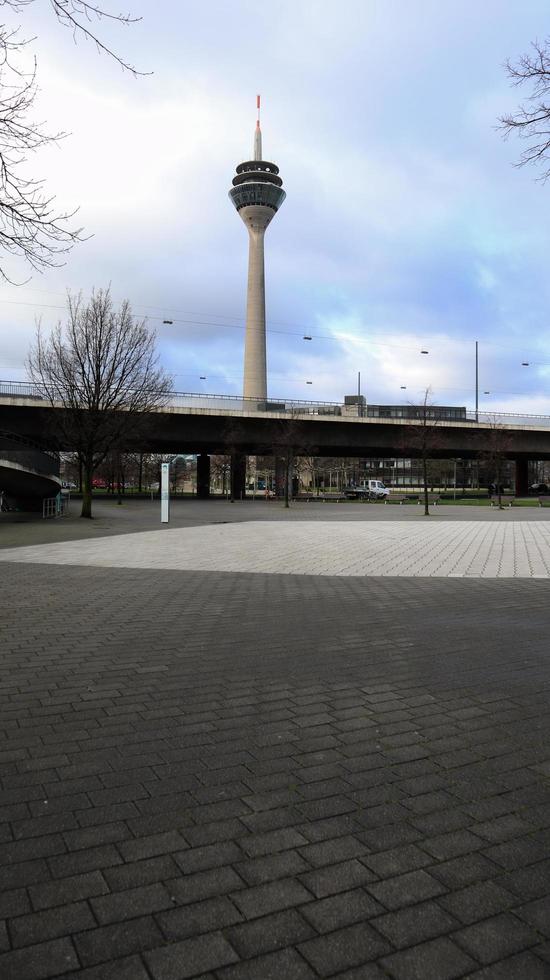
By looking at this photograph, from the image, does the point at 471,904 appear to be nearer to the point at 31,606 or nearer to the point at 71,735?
the point at 71,735

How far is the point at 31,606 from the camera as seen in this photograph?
8406 mm

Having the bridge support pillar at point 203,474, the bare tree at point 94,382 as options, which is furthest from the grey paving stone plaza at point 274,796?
the bridge support pillar at point 203,474

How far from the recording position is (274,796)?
10.6 feet

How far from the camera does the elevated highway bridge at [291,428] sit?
42.6 meters

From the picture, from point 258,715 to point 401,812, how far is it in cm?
150

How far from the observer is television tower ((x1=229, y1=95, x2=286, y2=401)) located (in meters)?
92.1

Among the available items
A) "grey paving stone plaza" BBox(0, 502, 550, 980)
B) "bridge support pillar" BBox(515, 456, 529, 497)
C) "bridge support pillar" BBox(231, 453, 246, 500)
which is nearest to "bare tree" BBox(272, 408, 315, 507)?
"bridge support pillar" BBox(231, 453, 246, 500)

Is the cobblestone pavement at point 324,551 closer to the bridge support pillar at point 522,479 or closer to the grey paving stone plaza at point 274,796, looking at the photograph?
the grey paving stone plaza at point 274,796

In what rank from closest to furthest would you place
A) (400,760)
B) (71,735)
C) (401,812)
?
(401,812)
(400,760)
(71,735)

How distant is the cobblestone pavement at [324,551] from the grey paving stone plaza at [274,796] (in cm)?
462

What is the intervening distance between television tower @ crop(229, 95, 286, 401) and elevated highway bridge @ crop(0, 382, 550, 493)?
3589cm

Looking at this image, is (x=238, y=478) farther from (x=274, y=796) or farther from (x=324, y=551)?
(x=274, y=796)

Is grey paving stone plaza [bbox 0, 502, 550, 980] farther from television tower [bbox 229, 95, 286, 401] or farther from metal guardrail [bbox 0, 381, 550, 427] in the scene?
television tower [bbox 229, 95, 286, 401]

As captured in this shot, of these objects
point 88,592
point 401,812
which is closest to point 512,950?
point 401,812
